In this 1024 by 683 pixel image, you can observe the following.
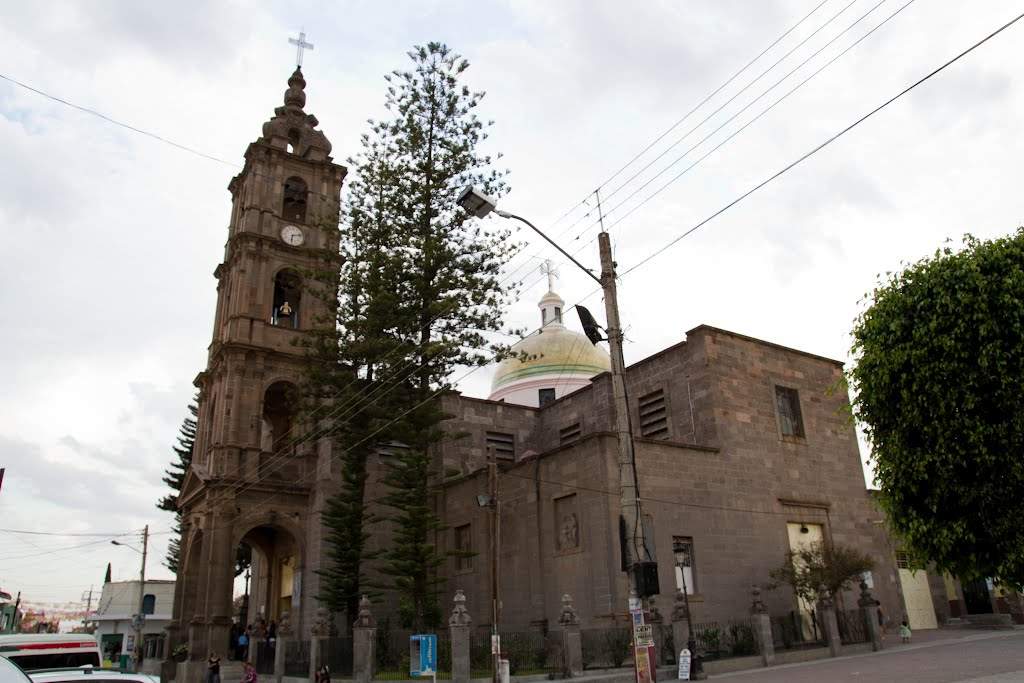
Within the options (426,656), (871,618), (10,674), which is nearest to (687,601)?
(871,618)

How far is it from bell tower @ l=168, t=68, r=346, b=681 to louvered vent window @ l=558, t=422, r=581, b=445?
10.2 m

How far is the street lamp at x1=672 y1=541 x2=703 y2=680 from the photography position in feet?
62.4

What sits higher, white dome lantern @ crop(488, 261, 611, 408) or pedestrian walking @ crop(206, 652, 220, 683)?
white dome lantern @ crop(488, 261, 611, 408)

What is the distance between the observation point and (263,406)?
120 feet

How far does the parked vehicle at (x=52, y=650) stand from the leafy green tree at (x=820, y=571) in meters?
19.4

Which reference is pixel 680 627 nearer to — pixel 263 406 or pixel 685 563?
pixel 685 563

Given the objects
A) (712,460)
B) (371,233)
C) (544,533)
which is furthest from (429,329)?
(712,460)

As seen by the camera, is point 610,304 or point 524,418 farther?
point 524,418

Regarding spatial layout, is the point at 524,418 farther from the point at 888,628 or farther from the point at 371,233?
the point at 888,628

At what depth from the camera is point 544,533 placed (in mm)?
24844

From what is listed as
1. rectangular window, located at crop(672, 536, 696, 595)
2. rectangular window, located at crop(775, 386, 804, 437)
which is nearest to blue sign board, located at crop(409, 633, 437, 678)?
rectangular window, located at crop(672, 536, 696, 595)

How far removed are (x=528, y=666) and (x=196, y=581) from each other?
64.8ft

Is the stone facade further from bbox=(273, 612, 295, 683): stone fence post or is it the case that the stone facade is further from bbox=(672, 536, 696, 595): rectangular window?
bbox=(273, 612, 295, 683): stone fence post

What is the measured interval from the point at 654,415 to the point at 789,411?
5209mm
